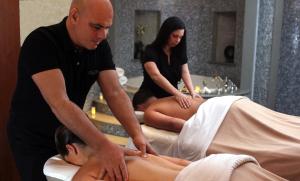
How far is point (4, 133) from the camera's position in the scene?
212 cm

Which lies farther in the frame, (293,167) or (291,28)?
(291,28)

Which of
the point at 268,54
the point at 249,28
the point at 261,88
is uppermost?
the point at 249,28

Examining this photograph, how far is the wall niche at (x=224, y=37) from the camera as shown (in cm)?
458

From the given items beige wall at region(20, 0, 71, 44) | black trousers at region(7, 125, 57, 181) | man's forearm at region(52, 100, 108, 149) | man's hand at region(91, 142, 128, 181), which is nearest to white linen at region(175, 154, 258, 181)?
man's hand at region(91, 142, 128, 181)

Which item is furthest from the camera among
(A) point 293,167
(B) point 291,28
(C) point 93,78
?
(B) point 291,28

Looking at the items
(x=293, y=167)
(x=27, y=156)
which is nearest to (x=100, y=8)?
(x=27, y=156)

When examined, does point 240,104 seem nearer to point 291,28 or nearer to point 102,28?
point 102,28

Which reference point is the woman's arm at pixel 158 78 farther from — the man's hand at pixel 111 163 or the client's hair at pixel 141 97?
the man's hand at pixel 111 163

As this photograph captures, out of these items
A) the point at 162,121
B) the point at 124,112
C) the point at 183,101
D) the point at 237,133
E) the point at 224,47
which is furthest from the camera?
the point at 224,47

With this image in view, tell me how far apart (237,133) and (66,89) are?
42.6 inches

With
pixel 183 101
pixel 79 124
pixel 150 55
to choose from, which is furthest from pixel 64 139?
pixel 150 55

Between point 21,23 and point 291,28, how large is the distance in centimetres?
288

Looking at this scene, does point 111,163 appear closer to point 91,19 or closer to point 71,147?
point 71,147

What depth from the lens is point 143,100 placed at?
294 cm
